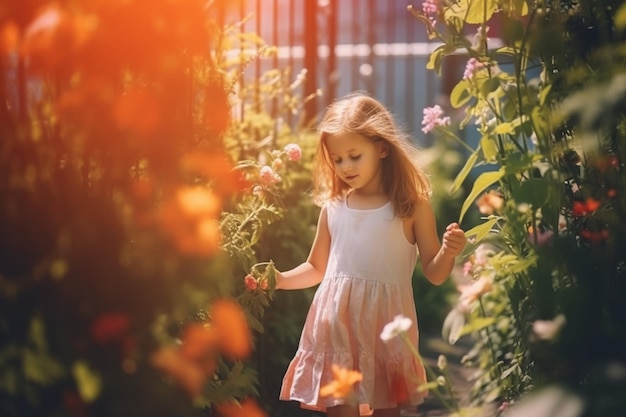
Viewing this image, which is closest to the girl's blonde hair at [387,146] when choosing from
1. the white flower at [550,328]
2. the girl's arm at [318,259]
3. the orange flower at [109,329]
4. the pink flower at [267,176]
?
the girl's arm at [318,259]

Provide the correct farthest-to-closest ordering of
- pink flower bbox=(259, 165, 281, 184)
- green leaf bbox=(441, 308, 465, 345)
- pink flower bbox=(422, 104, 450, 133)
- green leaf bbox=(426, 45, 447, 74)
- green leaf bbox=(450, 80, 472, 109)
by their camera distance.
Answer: pink flower bbox=(422, 104, 450, 133)
pink flower bbox=(259, 165, 281, 184)
green leaf bbox=(450, 80, 472, 109)
green leaf bbox=(426, 45, 447, 74)
green leaf bbox=(441, 308, 465, 345)

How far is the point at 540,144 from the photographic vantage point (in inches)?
103

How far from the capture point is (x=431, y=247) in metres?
3.82

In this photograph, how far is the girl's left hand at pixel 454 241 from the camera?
349cm

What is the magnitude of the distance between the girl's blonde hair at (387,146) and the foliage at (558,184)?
54 cm

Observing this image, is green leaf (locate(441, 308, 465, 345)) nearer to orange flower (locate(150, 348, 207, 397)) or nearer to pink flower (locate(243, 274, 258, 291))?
pink flower (locate(243, 274, 258, 291))

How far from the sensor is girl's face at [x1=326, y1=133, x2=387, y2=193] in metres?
3.87

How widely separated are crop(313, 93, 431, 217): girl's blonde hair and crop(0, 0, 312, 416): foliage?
1.80 metres

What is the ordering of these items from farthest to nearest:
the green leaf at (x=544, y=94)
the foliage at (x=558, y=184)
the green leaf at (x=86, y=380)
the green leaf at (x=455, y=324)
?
the green leaf at (x=455, y=324), the green leaf at (x=544, y=94), the foliage at (x=558, y=184), the green leaf at (x=86, y=380)

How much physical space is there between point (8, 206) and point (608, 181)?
4.42 ft

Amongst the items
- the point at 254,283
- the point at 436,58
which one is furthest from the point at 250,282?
the point at 436,58

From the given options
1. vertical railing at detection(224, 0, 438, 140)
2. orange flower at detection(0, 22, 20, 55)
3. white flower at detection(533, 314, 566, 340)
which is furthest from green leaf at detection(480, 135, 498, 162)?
vertical railing at detection(224, 0, 438, 140)

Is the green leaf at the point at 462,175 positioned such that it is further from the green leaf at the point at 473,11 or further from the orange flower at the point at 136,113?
the orange flower at the point at 136,113

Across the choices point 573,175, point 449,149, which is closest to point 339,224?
point 573,175
